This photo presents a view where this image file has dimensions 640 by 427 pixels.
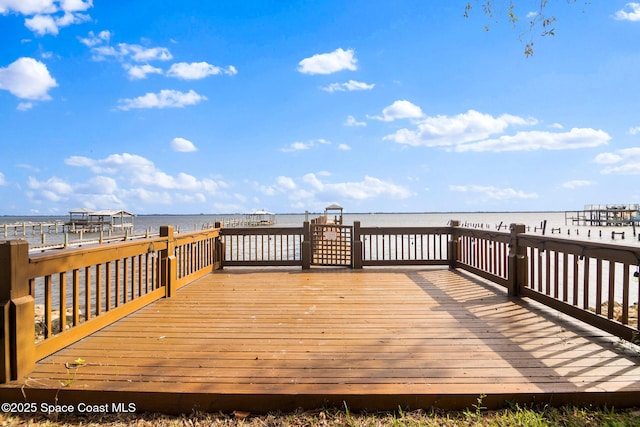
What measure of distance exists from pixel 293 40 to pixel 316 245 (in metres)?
12.1

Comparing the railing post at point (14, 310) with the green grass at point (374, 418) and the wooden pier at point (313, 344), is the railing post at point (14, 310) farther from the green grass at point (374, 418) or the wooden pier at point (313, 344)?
the green grass at point (374, 418)

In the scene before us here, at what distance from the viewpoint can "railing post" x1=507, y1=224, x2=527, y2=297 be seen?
4.54m

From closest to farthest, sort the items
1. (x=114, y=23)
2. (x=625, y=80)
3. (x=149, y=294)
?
(x=149, y=294)
(x=625, y=80)
(x=114, y=23)

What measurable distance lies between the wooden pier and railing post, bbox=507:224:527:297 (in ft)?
0.05

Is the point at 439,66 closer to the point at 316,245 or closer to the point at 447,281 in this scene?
the point at 316,245

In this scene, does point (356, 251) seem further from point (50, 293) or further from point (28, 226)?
point (28, 226)

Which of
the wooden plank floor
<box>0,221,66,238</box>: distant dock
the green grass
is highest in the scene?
the wooden plank floor

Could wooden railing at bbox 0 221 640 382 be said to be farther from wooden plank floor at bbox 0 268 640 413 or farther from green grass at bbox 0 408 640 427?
green grass at bbox 0 408 640 427

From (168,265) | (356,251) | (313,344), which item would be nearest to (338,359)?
(313,344)

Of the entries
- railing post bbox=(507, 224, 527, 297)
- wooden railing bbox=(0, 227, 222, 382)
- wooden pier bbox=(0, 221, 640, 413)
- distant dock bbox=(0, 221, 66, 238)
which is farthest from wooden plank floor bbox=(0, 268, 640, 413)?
distant dock bbox=(0, 221, 66, 238)

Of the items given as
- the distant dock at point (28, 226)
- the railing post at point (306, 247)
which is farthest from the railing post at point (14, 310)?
the distant dock at point (28, 226)

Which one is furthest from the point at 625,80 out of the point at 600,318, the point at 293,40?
the point at 600,318

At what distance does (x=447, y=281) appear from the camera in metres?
5.63

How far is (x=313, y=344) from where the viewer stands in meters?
2.85
